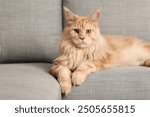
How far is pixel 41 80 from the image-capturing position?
6.32 feet

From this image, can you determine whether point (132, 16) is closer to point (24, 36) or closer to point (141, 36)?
point (141, 36)

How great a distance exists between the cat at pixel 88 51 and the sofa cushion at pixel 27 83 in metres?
0.09

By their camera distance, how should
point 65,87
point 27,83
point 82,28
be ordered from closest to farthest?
point 27,83, point 65,87, point 82,28

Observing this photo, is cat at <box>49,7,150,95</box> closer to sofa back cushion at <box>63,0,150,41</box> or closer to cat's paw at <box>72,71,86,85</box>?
cat's paw at <box>72,71,86,85</box>

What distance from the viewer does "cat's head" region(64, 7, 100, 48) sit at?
2.11 m

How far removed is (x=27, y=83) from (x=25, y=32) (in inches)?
28.0

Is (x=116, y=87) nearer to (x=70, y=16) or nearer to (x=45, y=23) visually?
(x=70, y=16)

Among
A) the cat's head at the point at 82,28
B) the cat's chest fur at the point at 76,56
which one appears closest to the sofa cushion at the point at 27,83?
the cat's chest fur at the point at 76,56

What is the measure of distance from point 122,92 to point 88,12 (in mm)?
728

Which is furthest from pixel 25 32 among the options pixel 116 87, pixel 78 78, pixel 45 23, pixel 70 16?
pixel 116 87

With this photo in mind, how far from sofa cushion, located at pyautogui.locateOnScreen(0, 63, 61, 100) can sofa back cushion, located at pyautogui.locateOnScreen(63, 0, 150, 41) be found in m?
0.55

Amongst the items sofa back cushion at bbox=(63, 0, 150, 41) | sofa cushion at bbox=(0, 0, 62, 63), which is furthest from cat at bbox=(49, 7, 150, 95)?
sofa cushion at bbox=(0, 0, 62, 63)

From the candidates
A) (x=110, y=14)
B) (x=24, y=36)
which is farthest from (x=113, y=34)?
(x=24, y=36)

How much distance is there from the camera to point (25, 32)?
A: 2488 mm
